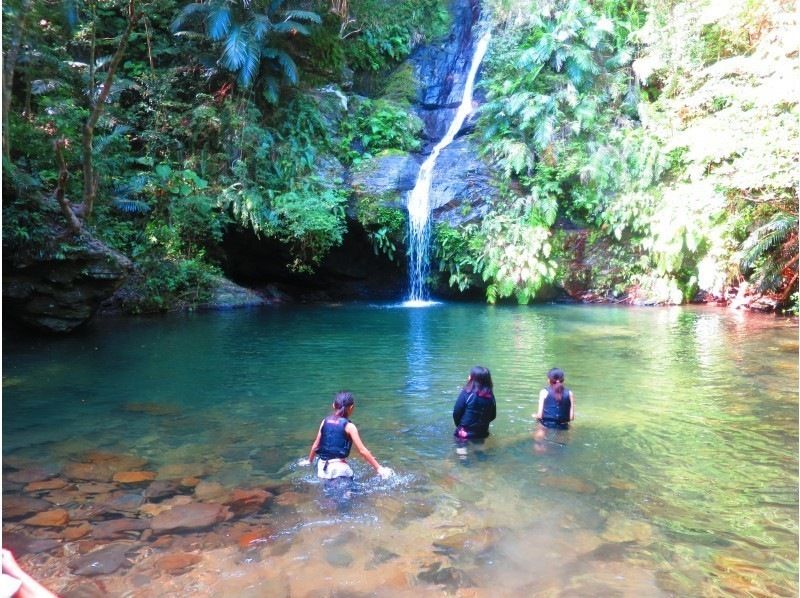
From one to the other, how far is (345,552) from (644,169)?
1741 cm

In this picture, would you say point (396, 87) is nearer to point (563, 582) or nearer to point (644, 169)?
point (644, 169)

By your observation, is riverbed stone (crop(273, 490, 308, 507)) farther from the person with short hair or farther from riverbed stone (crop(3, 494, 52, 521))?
the person with short hair

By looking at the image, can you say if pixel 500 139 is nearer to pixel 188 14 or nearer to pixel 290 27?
pixel 290 27

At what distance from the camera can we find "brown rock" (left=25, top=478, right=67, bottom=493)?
5.06 meters

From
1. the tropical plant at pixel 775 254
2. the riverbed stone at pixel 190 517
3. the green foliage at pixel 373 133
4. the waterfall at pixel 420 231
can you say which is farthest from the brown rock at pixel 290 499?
the green foliage at pixel 373 133

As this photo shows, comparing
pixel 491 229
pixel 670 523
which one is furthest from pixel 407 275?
pixel 670 523

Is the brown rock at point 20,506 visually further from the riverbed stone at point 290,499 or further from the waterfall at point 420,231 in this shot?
the waterfall at point 420,231

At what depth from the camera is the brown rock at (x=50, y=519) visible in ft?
14.7

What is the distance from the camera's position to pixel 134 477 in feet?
17.5

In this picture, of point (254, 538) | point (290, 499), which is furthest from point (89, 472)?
point (254, 538)

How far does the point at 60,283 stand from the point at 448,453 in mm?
9327

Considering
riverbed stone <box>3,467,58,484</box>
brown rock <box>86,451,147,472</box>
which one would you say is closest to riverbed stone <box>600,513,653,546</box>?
brown rock <box>86,451,147,472</box>

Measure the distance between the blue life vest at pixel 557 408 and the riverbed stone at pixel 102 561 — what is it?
427cm

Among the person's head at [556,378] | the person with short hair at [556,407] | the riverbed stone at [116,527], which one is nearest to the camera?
the riverbed stone at [116,527]
